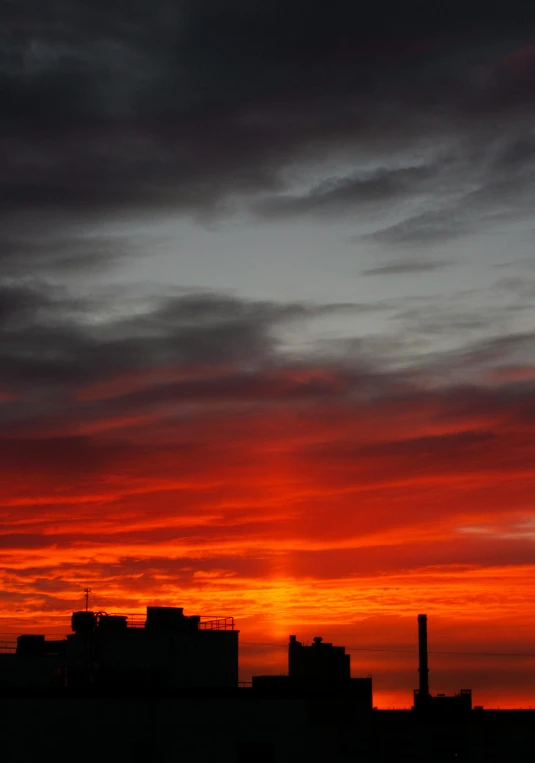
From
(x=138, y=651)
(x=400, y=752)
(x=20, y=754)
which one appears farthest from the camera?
(x=400, y=752)

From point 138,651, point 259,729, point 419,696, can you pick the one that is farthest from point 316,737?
point 259,729

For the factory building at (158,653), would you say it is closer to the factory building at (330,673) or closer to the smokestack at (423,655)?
the factory building at (330,673)

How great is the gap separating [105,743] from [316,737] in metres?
48.4

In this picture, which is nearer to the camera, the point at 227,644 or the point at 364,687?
the point at 227,644

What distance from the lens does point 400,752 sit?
11100 centimetres

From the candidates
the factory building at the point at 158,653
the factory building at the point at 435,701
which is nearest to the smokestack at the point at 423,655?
the factory building at the point at 435,701

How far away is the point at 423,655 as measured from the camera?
14262 cm

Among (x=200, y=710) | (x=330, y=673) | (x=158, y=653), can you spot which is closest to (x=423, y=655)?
(x=330, y=673)

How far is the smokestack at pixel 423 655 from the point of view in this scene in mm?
136500

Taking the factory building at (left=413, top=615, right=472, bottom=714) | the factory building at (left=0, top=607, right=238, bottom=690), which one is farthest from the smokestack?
the factory building at (left=0, top=607, right=238, bottom=690)

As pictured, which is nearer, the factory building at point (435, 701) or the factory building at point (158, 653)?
the factory building at point (158, 653)

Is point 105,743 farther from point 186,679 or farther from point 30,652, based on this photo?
point 30,652

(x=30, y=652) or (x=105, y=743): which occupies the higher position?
(x=30, y=652)

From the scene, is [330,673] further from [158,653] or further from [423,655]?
[158,653]
